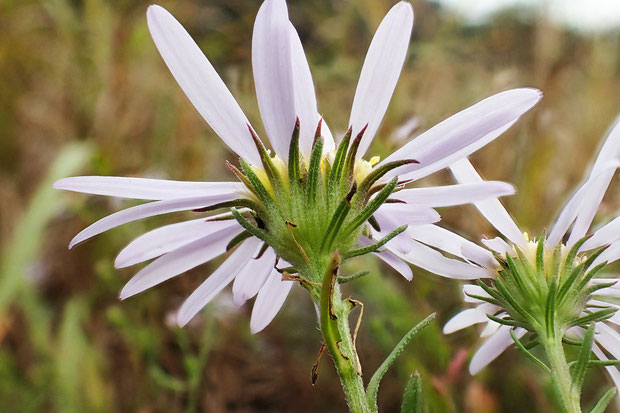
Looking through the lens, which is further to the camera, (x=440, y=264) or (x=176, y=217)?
(x=176, y=217)

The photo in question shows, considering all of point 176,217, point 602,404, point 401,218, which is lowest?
point 602,404

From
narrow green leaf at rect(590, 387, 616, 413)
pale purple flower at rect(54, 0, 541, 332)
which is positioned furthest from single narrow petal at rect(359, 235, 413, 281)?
narrow green leaf at rect(590, 387, 616, 413)

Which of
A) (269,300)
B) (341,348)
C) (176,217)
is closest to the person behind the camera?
(341,348)

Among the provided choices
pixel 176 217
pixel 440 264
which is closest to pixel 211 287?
pixel 440 264

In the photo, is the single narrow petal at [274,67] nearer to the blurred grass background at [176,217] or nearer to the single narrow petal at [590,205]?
the single narrow petal at [590,205]

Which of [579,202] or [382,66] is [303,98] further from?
[579,202]

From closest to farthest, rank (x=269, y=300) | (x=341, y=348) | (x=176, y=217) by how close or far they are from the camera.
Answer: (x=341, y=348), (x=269, y=300), (x=176, y=217)

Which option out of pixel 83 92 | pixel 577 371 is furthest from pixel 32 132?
pixel 577 371

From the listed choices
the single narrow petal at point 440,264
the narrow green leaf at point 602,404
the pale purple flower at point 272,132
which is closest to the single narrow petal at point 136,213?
the pale purple flower at point 272,132
